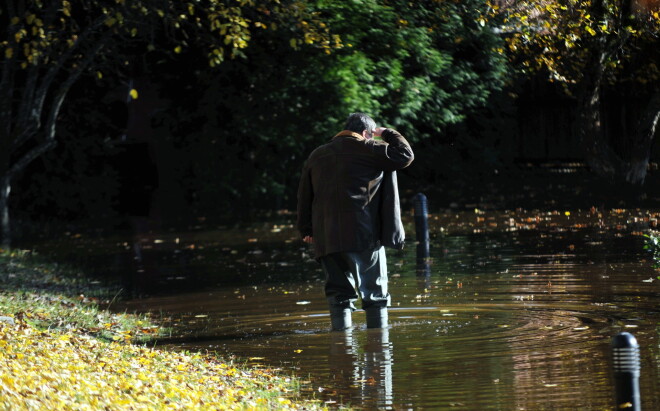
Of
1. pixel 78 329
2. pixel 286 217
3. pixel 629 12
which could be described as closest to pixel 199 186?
pixel 286 217

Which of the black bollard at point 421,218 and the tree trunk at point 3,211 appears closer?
the black bollard at point 421,218

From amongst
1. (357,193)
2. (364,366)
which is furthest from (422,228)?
(364,366)

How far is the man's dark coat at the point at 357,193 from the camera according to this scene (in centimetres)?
1020

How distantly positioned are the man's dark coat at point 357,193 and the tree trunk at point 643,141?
20180 mm

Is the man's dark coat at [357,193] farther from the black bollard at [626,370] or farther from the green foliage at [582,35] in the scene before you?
the green foliage at [582,35]

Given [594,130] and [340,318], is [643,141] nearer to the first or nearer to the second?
[594,130]

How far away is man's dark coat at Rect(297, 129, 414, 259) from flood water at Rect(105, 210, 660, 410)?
0.83m

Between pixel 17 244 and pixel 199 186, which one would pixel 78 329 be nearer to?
pixel 17 244

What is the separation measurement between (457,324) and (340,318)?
106 cm

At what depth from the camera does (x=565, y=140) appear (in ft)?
127

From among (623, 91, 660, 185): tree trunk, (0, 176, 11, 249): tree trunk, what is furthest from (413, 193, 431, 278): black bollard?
(623, 91, 660, 185): tree trunk

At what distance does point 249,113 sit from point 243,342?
1514 centimetres

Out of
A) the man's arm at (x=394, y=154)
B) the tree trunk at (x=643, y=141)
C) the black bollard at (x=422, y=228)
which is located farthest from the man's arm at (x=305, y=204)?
the tree trunk at (x=643, y=141)

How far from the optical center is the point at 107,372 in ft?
25.5
